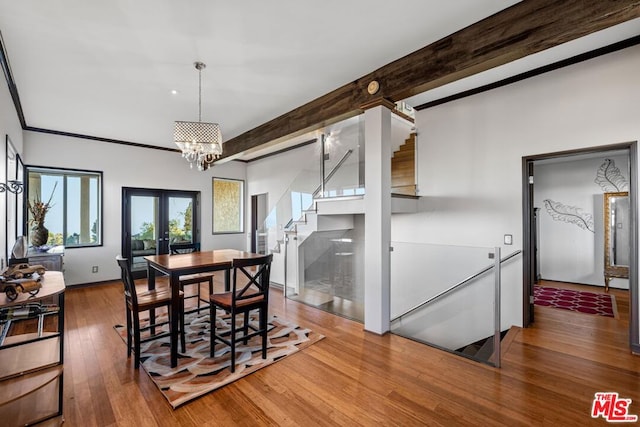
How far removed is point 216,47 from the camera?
2.75 meters

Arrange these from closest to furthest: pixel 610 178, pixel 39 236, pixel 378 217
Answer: pixel 378 217, pixel 39 236, pixel 610 178

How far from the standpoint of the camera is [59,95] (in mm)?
3766

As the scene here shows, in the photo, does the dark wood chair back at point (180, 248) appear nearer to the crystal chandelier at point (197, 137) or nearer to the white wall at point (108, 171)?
the crystal chandelier at point (197, 137)

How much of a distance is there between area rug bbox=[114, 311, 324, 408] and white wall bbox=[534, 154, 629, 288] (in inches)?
226

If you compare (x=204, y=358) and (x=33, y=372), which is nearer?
(x=33, y=372)

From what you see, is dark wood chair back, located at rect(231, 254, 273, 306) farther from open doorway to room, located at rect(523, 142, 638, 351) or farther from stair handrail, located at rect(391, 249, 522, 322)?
open doorway to room, located at rect(523, 142, 638, 351)

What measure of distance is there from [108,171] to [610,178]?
31.7ft

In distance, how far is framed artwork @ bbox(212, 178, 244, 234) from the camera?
24.5 feet

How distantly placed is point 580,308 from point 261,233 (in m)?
5.26

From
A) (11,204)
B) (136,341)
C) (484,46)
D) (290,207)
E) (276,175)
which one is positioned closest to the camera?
(484,46)

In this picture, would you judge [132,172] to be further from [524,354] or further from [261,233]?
[524,354]

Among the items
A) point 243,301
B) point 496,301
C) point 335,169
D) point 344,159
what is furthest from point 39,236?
point 496,301

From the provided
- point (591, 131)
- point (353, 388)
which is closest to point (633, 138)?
point (591, 131)

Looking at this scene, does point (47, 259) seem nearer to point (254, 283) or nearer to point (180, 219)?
point (180, 219)
